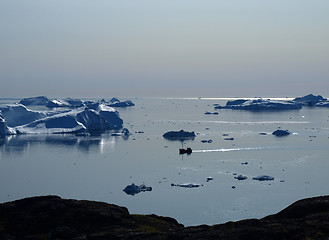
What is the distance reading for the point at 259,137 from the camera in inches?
4048

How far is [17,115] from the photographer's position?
11488 centimetres

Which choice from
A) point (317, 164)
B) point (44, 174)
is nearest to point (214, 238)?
point (44, 174)

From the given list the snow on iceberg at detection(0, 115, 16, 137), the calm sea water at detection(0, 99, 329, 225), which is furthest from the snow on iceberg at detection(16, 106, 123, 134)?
the calm sea water at detection(0, 99, 329, 225)

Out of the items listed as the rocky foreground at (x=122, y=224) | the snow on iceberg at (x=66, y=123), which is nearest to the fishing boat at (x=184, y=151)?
the snow on iceberg at (x=66, y=123)

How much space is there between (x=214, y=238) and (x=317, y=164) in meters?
51.5

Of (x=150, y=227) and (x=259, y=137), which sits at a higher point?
(x=259, y=137)

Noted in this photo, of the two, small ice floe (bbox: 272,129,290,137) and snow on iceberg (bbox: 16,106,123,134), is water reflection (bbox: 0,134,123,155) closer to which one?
snow on iceberg (bbox: 16,106,123,134)

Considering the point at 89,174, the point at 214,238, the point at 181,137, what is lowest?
the point at 214,238

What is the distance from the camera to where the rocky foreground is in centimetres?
2234

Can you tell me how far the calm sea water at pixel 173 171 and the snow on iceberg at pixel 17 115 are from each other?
32.1 ft

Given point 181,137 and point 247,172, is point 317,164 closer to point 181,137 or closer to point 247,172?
point 247,172

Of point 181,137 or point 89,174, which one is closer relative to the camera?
point 89,174

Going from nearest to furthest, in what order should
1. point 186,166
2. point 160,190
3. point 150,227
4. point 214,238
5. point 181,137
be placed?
point 214,238 → point 150,227 → point 160,190 → point 186,166 → point 181,137

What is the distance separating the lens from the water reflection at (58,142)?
87.6 metres
